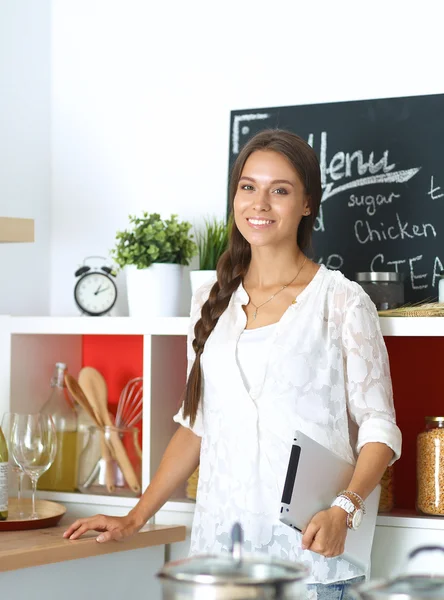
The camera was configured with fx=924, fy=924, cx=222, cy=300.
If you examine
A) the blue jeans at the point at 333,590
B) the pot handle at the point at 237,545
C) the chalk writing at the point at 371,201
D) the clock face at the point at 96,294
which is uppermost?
the chalk writing at the point at 371,201

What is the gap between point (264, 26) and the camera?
7.80ft

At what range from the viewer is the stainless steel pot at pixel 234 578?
2.78ft

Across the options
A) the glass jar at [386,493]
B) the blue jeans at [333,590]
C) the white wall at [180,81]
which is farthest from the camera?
the white wall at [180,81]

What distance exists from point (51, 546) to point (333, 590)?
1.79 feet

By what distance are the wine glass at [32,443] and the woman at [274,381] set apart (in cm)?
19

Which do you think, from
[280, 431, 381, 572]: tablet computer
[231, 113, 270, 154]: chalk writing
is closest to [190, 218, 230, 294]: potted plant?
[231, 113, 270, 154]: chalk writing

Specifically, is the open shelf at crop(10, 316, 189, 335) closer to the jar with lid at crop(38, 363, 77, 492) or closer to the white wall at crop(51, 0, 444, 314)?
the jar with lid at crop(38, 363, 77, 492)

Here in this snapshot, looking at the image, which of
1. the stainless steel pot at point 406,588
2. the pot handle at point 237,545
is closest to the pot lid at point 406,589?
the stainless steel pot at point 406,588

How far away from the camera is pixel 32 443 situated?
6.39ft

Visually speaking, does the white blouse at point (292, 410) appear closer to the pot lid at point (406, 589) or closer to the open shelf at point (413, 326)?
the open shelf at point (413, 326)

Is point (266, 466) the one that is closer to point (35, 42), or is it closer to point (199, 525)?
point (199, 525)

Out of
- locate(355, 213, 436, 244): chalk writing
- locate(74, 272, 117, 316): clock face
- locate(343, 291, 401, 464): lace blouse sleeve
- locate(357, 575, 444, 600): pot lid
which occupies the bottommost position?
locate(357, 575, 444, 600): pot lid

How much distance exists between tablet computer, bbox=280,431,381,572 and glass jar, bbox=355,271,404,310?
45cm

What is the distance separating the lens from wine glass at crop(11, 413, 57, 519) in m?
1.94
